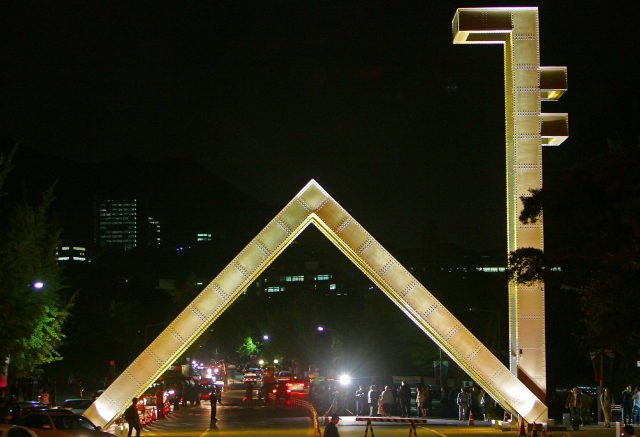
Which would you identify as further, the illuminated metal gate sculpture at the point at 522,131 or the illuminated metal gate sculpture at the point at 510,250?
the illuminated metal gate sculpture at the point at 522,131

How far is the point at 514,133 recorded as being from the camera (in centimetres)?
2581

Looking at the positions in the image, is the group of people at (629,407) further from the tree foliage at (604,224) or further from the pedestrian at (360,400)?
the pedestrian at (360,400)

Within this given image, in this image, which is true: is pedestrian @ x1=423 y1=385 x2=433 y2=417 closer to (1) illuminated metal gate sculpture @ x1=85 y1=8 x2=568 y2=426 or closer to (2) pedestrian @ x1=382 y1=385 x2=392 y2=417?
(2) pedestrian @ x1=382 y1=385 x2=392 y2=417

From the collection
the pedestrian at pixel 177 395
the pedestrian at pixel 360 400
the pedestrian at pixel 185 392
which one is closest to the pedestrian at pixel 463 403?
the pedestrian at pixel 360 400

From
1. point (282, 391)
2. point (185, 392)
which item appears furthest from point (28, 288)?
point (282, 391)

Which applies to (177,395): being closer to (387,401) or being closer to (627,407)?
(387,401)

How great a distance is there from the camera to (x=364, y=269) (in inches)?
993

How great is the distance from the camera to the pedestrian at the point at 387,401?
35.5 m

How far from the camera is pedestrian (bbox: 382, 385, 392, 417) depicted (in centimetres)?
3550

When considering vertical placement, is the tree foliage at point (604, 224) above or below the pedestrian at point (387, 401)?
above

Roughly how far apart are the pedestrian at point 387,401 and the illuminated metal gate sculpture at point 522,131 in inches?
432

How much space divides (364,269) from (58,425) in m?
10.5

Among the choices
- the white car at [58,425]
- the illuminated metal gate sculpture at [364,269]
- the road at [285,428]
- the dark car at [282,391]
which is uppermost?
the illuminated metal gate sculpture at [364,269]

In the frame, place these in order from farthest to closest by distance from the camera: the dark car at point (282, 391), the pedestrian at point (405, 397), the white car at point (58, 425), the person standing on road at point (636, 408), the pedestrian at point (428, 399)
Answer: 1. the dark car at point (282, 391)
2. the pedestrian at point (428, 399)
3. the pedestrian at point (405, 397)
4. the person standing on road at point (636, 408)
5. the white car at point (58, 425)
